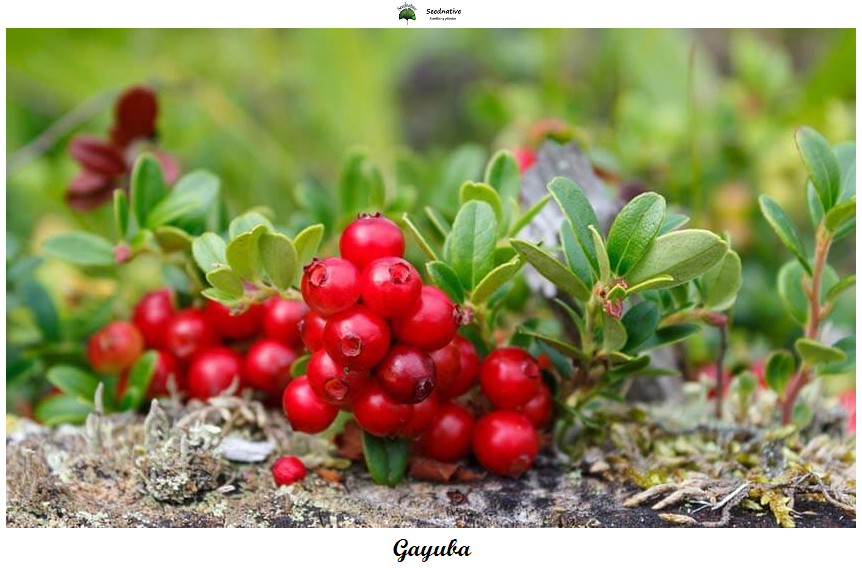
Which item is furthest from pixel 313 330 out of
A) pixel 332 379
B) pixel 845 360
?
pixel 845 360

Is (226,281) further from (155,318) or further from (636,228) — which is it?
(636,228)

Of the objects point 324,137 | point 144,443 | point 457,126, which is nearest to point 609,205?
point 144,443

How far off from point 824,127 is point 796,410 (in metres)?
1.14

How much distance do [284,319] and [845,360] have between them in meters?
0.91

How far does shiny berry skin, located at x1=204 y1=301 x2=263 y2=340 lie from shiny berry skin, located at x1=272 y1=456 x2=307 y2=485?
28 centimetres

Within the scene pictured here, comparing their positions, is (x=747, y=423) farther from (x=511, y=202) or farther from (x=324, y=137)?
(x=324, y=137)

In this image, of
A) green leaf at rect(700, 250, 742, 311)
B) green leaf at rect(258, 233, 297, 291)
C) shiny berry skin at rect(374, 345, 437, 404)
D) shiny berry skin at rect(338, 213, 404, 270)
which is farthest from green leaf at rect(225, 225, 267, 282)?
green leaf at rect(700, 250, 742, 311)

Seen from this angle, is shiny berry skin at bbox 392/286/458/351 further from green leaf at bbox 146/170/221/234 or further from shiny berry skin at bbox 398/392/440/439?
green leaf at bbox 146/170/221/234

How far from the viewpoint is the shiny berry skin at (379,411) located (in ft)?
4.01

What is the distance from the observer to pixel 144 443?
1415 millimetres

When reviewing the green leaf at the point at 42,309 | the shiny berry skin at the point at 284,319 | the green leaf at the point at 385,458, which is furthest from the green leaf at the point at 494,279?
the green leaf at the point at 42,309

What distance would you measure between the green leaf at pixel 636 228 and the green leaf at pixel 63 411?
3.09 ft

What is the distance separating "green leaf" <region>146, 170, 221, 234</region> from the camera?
4.94ft
